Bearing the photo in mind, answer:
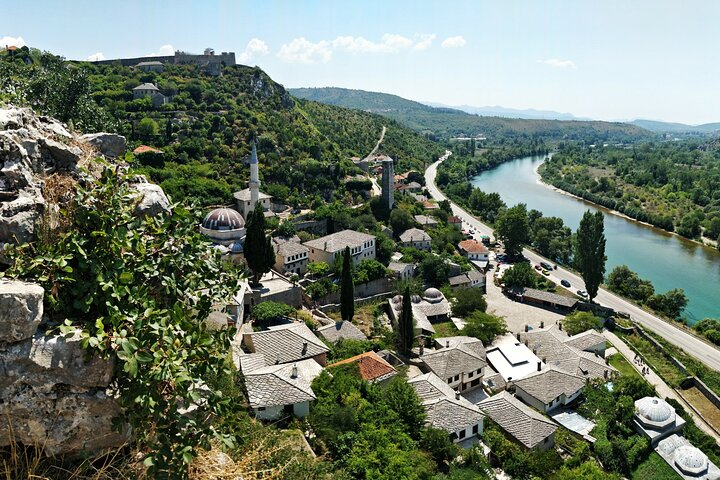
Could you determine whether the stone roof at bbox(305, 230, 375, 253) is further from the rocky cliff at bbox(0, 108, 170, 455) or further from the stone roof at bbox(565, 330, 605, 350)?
the rocky cliff at bbox(0, 108, 170, 455)

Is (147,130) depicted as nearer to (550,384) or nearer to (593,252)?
(593,252)

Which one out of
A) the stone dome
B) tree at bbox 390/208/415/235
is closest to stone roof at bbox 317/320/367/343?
the stone dome

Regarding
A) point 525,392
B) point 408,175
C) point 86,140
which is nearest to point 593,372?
point 525,392

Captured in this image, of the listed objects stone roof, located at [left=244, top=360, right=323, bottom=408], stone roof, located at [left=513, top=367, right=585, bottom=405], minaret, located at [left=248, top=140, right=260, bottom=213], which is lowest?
stone roof, located at [left=513, top=367, right=585, bottom=405]

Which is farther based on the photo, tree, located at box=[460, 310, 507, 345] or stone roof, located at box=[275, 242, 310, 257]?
stone roof, located at box=[275, 242, 310, 257]

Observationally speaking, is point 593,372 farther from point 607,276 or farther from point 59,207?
point 59,207

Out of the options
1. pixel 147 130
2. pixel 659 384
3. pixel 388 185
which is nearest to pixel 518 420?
pixel 659 384
